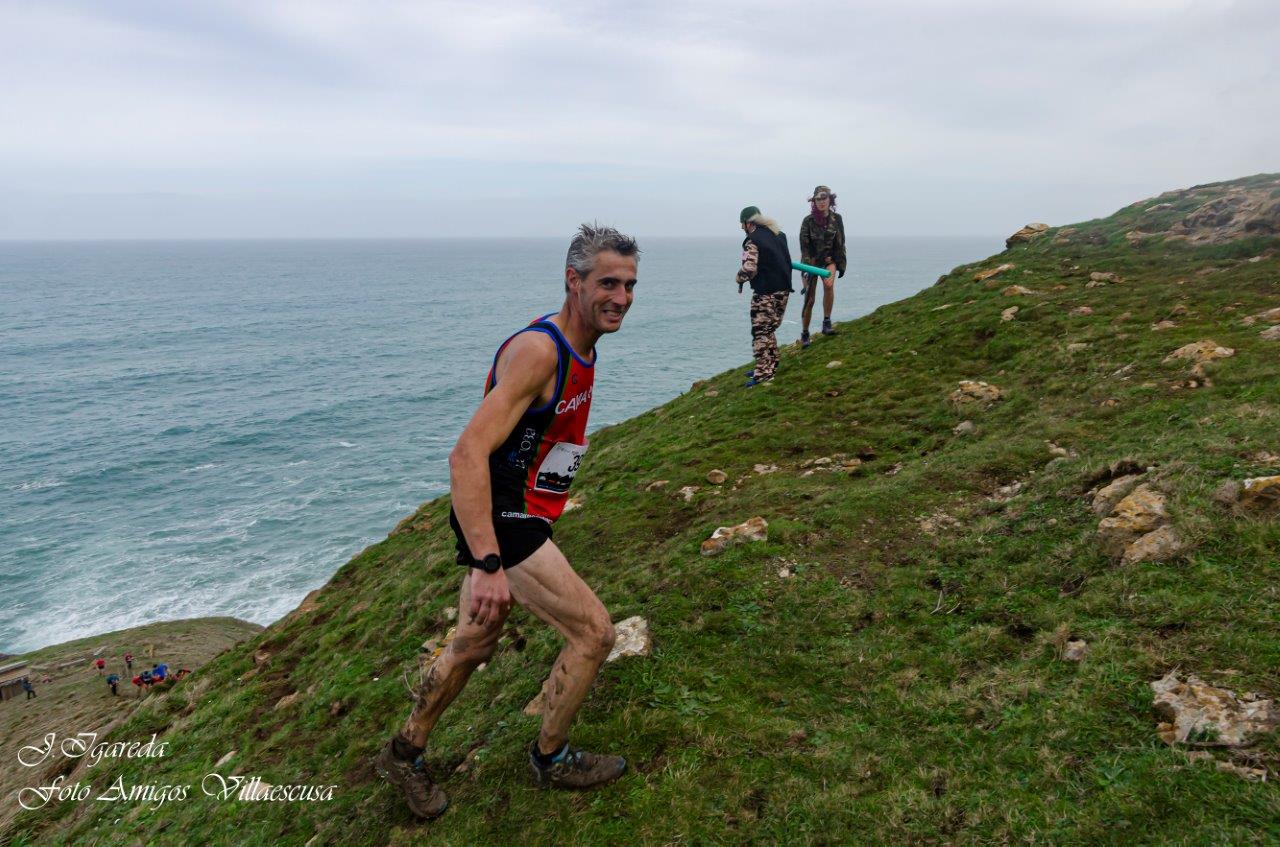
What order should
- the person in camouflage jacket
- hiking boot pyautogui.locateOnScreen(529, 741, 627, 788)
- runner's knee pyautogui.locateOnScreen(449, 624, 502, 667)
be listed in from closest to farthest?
runner's knee pyautogui.locateOnScreen(449, 624, 502, 667)
hiking boot pyautogui.locateOnScreen(529, 741, 627, 788)
the person in camouflage jacket

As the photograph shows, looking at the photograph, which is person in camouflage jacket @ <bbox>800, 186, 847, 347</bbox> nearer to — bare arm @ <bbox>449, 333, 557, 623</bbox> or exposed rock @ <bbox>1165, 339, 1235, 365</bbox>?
exposed rock @ <bbox>1165, 339, 1235, 365</bbox>

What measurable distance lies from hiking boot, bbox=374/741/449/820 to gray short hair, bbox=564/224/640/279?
3.59 metres

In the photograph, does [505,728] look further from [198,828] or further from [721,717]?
[198,828]

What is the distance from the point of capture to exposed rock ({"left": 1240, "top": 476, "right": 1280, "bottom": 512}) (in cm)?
544

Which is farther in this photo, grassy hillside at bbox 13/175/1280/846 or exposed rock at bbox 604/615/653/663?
Result: exposed rock at bbox 604/615/653/663

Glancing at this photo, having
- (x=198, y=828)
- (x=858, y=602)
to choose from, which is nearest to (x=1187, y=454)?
(x=858, y=602)

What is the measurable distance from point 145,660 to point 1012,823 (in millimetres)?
27360

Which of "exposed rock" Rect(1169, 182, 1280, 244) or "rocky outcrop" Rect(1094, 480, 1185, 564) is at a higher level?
"exposed rock" Rect(1169, 182, 1280, 244)

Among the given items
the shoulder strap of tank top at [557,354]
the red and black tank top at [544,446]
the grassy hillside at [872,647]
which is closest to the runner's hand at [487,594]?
the red and black tank top at [544,446]

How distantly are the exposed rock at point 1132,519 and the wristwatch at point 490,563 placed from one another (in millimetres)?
5183

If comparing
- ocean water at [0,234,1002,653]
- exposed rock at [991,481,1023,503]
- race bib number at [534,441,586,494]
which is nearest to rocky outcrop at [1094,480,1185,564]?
exposed rock at [991,481,1023,503]

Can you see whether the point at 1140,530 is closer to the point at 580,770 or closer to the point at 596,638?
the point at 596,638

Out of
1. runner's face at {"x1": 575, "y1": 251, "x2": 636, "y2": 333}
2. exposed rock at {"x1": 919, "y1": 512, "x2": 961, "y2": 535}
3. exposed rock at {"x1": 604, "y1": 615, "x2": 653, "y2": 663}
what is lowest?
exposed rock at {"x1": 604, "y1": 615, "x2": 653, "y2": 663}

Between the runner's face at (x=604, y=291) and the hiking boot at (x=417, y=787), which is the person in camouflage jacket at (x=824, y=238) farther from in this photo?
the hiking boot at (x=417, y=787)
